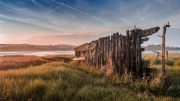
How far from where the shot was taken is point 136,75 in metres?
7.75

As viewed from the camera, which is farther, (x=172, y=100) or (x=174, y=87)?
(x=174, y=87)

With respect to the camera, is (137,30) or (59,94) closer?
(59,94)

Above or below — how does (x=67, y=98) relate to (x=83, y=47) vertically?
below

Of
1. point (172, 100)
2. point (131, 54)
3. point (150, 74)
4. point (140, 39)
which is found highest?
point (140, 39)

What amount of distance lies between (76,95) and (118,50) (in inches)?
180

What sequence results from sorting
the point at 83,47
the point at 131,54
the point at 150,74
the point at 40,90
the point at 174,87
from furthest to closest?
the point at 83,47, the point at 131,54, the point at 150,74, the point at 174,87, the point at 40,90

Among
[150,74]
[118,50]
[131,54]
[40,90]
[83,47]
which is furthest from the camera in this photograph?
[83,47]

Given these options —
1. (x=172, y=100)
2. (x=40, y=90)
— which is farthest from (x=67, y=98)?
(x=172, y=100)

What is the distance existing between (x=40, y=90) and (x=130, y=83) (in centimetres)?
371

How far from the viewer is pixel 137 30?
304 inches

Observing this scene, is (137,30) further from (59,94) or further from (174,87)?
(59,94)

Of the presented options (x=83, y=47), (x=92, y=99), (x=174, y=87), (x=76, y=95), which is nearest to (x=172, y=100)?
(x=174, y=87)

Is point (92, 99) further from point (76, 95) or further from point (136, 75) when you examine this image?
point (136, 75)

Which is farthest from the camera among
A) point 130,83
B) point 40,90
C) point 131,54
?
point 131,54
